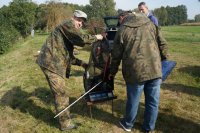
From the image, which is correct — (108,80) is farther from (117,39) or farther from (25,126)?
(25,126)

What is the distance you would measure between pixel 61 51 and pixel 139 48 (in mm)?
1684

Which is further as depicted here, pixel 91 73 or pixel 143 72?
pixel 91 73

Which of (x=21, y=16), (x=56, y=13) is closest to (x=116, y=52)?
(x=56, y=13)

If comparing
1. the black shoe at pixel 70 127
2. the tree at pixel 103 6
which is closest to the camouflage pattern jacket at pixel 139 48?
the black shoe at pixel 70 127

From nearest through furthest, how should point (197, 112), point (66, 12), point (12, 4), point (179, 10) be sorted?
point (197, 112) < point (66, 12) < point (12, 4) < point (179, 10)

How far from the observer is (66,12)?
1398 inches

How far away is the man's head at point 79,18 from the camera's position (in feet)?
18.9

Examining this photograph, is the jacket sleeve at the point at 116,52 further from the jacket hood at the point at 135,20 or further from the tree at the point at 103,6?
the tree at the point at 103,6

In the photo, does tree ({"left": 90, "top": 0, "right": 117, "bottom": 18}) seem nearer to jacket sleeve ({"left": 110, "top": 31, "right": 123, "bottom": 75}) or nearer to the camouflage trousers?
the camouflage trousers

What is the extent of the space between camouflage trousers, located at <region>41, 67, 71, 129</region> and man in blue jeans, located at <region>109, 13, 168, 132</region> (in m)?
1.24

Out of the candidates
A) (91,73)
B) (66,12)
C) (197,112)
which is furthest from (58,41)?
(66,12)

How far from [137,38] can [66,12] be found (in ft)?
103

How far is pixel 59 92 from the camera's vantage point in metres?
5.89

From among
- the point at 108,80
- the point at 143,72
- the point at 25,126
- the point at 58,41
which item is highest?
the point at 58,41
